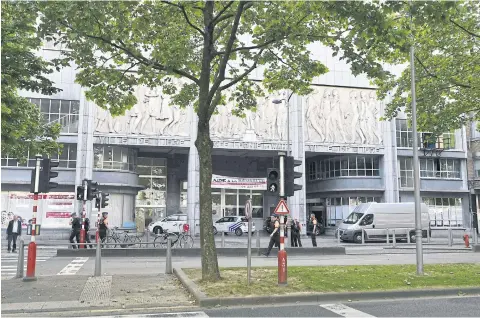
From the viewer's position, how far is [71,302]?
8.56 meters

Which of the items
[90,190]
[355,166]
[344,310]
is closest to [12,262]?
[90,190]

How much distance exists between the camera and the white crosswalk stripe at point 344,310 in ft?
25.1

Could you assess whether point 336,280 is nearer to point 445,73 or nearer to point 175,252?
point 175,252

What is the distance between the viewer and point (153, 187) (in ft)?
133

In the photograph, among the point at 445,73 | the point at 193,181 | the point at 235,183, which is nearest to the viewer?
the point at 445,73

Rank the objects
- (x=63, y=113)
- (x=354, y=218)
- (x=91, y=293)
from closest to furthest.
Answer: (x=91, y=293) → (x=354, y=218) → (x=63, y=113)

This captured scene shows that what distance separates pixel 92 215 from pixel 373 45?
1092 inches

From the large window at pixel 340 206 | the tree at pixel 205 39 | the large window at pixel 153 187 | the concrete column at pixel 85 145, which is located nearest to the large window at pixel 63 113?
the concrete column at pixel 85 145

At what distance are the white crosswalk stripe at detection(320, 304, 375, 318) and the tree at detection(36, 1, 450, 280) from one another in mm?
3038

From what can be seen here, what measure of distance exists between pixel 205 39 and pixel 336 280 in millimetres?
6755

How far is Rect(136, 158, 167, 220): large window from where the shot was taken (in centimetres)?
3966

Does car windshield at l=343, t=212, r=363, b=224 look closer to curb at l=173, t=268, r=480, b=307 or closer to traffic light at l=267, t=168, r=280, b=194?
curb at l=173, t=268, r=480, b=307

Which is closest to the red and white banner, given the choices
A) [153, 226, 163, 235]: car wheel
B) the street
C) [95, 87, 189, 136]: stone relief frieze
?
[95, 87, 189, 136]: stone relief frieze

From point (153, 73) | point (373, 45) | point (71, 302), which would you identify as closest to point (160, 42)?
point (153, 73)
